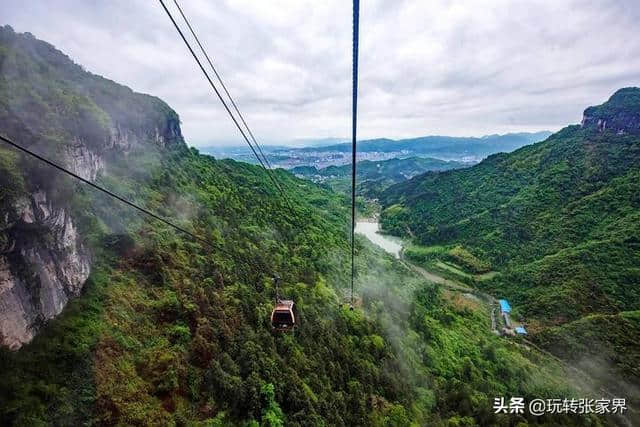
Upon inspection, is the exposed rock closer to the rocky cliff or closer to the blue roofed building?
the rocky cliff

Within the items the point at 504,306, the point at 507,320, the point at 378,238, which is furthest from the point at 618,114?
the point at 507,320

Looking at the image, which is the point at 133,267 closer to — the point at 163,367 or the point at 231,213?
the point at 163,367

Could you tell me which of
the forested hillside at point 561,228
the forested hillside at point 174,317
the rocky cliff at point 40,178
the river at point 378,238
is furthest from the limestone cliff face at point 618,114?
the rocky cliff at point 40,178

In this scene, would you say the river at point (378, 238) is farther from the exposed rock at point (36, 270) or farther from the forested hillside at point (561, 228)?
the exposed rock at point (36, 270)

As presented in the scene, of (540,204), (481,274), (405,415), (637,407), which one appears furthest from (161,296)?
(540,204)

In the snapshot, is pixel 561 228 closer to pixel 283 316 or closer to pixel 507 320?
pixel 507 320

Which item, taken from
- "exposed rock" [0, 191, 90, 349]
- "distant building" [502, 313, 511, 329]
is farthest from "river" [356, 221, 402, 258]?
"exposed rock" [0, 191, 90, 349]
